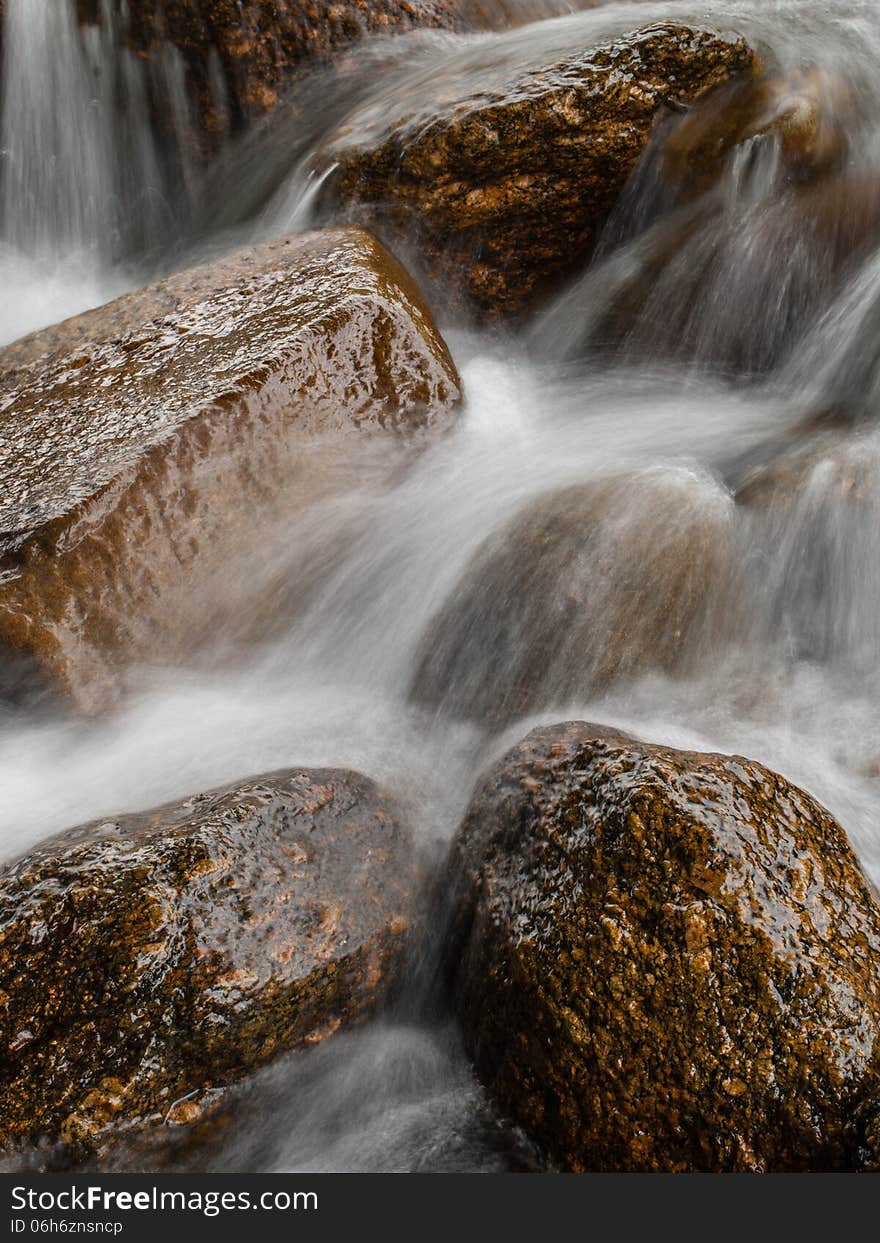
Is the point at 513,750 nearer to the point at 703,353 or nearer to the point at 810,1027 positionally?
the point at 810,1027

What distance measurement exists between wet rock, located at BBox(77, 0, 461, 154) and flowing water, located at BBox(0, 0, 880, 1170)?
0.87 meters

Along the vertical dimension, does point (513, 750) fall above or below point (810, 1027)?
above

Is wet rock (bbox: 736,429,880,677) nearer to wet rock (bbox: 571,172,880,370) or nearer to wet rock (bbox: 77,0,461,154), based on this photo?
wet rock (bbox: 571,172,880,370)

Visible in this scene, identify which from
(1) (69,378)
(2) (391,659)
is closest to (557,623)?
(2) (391,659)

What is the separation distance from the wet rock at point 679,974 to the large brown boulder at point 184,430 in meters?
2.09

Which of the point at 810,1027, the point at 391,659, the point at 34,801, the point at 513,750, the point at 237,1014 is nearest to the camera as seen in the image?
the point at 810,1027

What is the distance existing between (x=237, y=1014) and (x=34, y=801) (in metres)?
1.48

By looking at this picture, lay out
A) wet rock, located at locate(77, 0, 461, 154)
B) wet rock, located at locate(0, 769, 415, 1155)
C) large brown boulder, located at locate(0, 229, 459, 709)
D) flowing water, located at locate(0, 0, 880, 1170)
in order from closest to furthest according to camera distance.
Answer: wet rock, located at locate(0, 769, 415, 1155) → flowing water, located at locate(0, 0, 880, 1170) → large brown boulder, located at locate(0, 229, 459, 709) → wet rock, located at locate(77, 0, 461, 154)

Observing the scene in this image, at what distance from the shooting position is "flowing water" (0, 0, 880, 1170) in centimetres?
350

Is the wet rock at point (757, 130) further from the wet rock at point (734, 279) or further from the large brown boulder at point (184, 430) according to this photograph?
the large brown boulder at point (184, 430)

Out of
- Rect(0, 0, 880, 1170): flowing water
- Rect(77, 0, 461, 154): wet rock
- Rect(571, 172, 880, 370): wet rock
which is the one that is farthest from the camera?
Rect(77, 0, 461, 154): wet rock

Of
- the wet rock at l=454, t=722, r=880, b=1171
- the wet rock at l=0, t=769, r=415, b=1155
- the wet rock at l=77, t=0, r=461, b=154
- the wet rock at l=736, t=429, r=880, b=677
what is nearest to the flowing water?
the wet rock at l=736, t=429, r=880, b=677

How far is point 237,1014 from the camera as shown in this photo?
276 centimetres

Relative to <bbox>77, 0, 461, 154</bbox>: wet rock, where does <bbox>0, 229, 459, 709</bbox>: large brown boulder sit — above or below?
below
